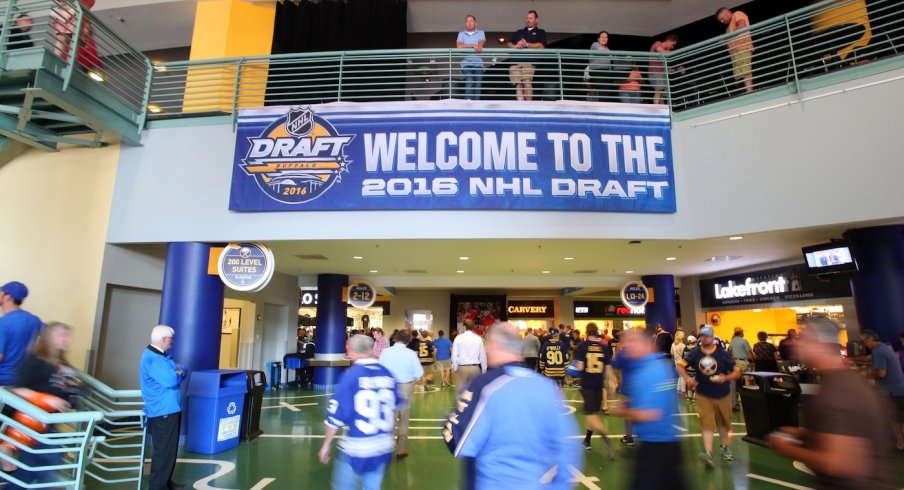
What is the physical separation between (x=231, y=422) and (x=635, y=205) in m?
6.72

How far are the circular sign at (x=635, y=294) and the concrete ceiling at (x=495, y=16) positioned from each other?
661 cm

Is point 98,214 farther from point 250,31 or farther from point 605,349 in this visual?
point 605,349

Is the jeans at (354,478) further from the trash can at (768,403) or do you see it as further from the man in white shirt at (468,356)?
the trash can at (768,403)

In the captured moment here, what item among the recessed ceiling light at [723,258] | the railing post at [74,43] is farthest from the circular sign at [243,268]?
the recessed ceiling light at [723,258]

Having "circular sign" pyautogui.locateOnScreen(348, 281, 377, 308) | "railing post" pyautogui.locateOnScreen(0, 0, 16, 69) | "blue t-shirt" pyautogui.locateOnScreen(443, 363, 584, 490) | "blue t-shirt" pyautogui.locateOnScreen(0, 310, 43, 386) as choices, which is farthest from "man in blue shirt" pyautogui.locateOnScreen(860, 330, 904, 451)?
"railing post" pyautogui.locateOnScreen(0, 0, 16, 69)

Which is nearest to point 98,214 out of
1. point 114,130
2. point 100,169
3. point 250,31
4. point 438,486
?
point 100,169

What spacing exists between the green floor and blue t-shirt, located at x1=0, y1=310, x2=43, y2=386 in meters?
2.04

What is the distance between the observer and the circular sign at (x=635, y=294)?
495 inches

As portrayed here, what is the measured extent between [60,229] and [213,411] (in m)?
3.83

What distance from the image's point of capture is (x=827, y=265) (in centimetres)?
Result: 741

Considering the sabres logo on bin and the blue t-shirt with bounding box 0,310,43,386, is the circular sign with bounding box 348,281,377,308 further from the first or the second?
the blue t-shirt with bounding box 0,310,43,386

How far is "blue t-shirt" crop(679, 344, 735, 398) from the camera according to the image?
586cm

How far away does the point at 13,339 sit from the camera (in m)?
4.75

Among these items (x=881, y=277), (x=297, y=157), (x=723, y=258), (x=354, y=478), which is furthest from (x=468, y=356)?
(x=881, y=277)
